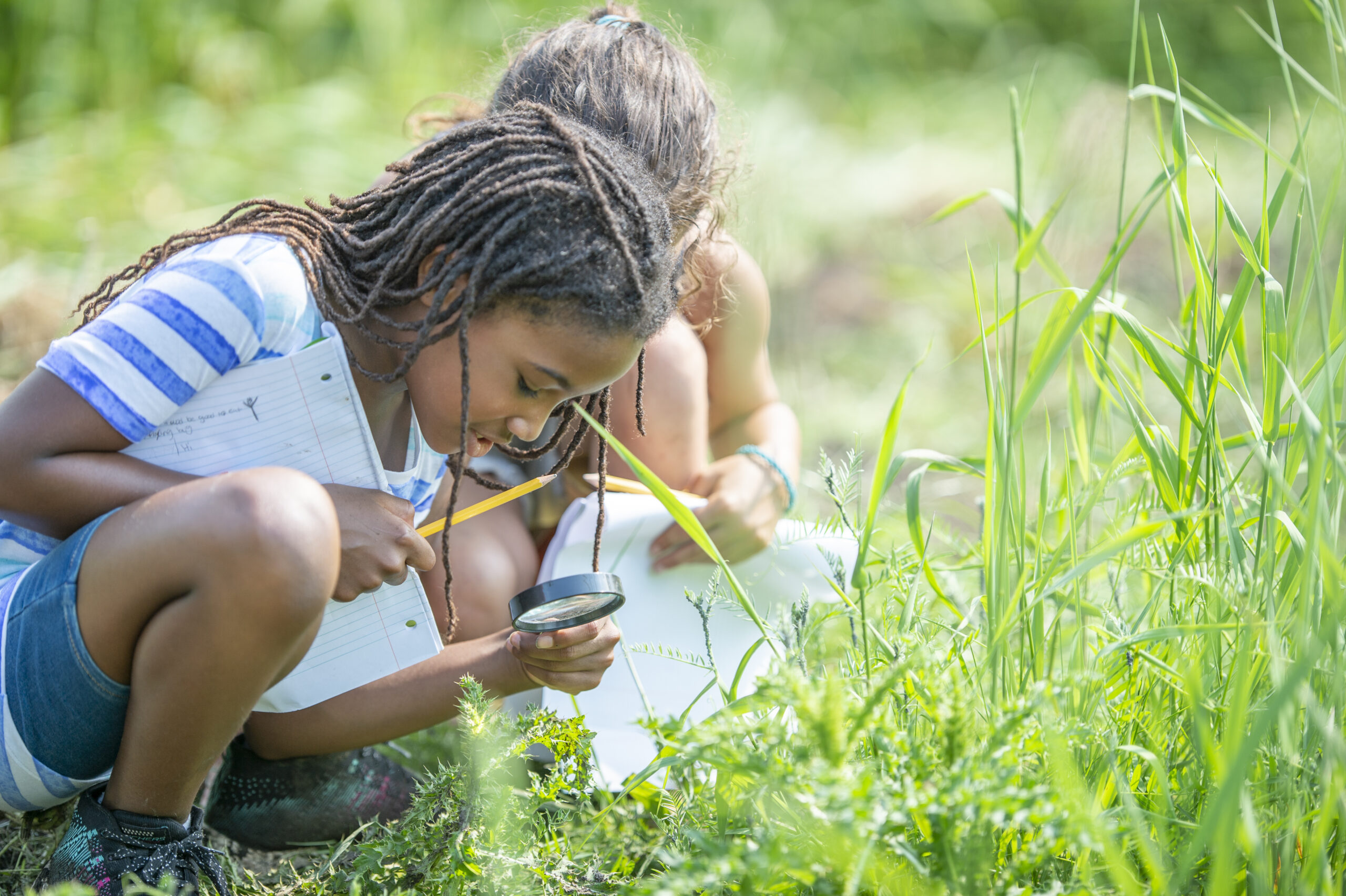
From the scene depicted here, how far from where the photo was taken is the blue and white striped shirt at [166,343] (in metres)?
1.09

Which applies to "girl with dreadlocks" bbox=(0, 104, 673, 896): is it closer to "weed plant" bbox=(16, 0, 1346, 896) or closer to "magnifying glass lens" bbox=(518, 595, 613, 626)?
"magnifying glass lens" bbox=(518, 595, 613, 626)

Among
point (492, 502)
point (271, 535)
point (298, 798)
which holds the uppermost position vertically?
point (271, 535)

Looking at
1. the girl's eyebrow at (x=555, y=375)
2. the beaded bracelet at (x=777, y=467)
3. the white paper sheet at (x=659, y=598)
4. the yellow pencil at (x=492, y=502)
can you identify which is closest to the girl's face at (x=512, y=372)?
the girl's eyebrow at (x=555, y=375)

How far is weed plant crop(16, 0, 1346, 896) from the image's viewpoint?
2.78 feet

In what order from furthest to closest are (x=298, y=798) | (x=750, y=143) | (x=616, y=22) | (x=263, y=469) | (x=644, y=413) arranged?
(x=750, y=143)
(x=616, y=22)
(x=644, y=413)
(x=298, y=798)
(x=263, y=469)

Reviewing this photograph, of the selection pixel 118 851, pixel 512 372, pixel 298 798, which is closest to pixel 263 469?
pixel 512 372

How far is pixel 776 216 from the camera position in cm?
337

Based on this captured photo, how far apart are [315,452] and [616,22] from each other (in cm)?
93

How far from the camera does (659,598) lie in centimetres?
164

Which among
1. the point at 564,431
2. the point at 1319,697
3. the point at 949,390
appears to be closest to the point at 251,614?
the point at 564,431

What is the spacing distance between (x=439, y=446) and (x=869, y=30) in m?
4.47

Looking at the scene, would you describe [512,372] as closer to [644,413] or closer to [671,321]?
[644,413]

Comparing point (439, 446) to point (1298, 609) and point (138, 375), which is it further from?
point (1298, 609)

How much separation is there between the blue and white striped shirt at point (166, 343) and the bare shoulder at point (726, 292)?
74 cm
